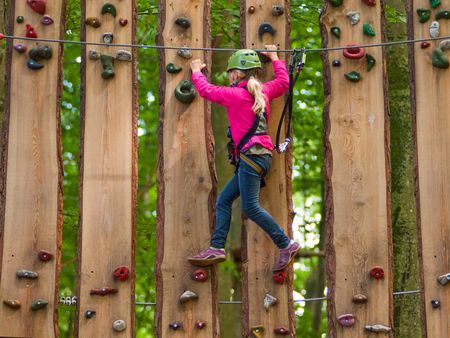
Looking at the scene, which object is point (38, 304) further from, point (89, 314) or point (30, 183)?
point (30, 183)

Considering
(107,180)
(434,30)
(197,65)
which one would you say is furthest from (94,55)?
(434,30)

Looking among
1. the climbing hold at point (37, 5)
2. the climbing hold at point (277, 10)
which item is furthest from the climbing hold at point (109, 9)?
the climbing hold at point (277, 10)

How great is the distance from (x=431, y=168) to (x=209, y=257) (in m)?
1.73

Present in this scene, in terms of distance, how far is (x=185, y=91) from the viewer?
→ 23.3 feet

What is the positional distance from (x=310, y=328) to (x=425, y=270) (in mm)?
7202

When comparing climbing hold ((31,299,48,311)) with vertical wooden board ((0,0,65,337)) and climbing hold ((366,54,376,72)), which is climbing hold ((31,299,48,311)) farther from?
climbing hold ((366,54,376,72))

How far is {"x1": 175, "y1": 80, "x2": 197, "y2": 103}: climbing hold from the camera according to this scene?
7.06 meters

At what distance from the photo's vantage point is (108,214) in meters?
6.97

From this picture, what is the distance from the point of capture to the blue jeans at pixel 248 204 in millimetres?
6676

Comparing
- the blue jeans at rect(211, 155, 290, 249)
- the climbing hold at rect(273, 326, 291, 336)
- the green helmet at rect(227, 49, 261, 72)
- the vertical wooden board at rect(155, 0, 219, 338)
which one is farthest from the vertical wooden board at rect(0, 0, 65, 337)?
the climbing hold at rect(273, 326, 291, 336)

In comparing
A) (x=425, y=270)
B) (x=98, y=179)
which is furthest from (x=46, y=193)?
(x=425, y=270)

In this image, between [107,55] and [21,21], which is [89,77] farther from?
[21,21]

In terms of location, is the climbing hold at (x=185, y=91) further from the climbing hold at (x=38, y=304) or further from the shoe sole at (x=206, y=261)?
the climbing hold at (x=38, y=304)

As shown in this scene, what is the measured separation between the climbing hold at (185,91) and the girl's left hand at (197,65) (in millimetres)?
131
